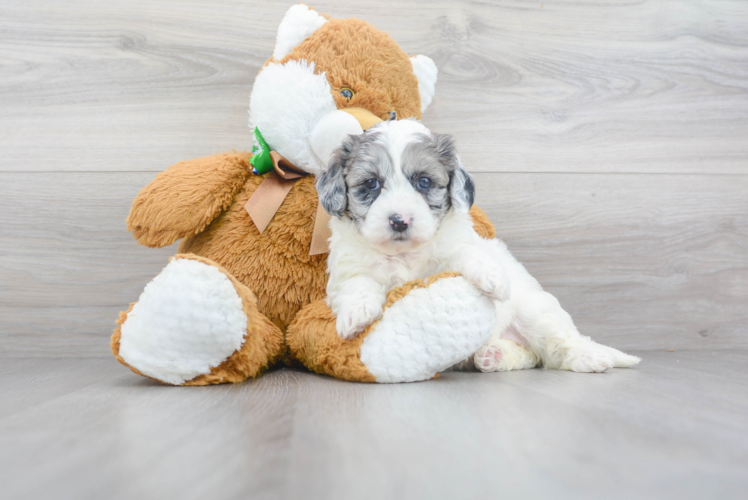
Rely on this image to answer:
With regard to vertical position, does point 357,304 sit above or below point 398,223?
below

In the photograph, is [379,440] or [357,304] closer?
[379,440]

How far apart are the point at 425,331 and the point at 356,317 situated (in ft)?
0.40

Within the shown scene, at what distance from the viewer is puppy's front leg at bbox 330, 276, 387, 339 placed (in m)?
0.93

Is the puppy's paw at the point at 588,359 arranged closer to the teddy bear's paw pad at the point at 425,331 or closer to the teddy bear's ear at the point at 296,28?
the teddy bear's paw pad at the point at 425,331

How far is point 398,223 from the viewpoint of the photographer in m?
0.93

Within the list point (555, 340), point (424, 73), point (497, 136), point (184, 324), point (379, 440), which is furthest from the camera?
point (497, 136)

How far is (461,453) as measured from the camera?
0.60 meters

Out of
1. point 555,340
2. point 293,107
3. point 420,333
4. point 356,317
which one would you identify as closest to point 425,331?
point 420,333

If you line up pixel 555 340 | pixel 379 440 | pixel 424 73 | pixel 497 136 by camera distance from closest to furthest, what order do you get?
pixel 379 440
pixel 555 340
pixel 424 73
pixel 497 136

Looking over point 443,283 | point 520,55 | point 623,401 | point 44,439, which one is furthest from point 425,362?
point 520,55

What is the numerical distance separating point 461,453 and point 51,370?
109cm

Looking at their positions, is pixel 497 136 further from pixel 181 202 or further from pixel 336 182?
pixel 181 202

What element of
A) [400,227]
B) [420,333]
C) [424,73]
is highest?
[424,73]

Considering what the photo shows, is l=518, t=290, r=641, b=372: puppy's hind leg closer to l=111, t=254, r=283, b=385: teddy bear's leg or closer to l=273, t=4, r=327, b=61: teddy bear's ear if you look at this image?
l=111, t=254, r=283, b=385: teddy bear's leg
